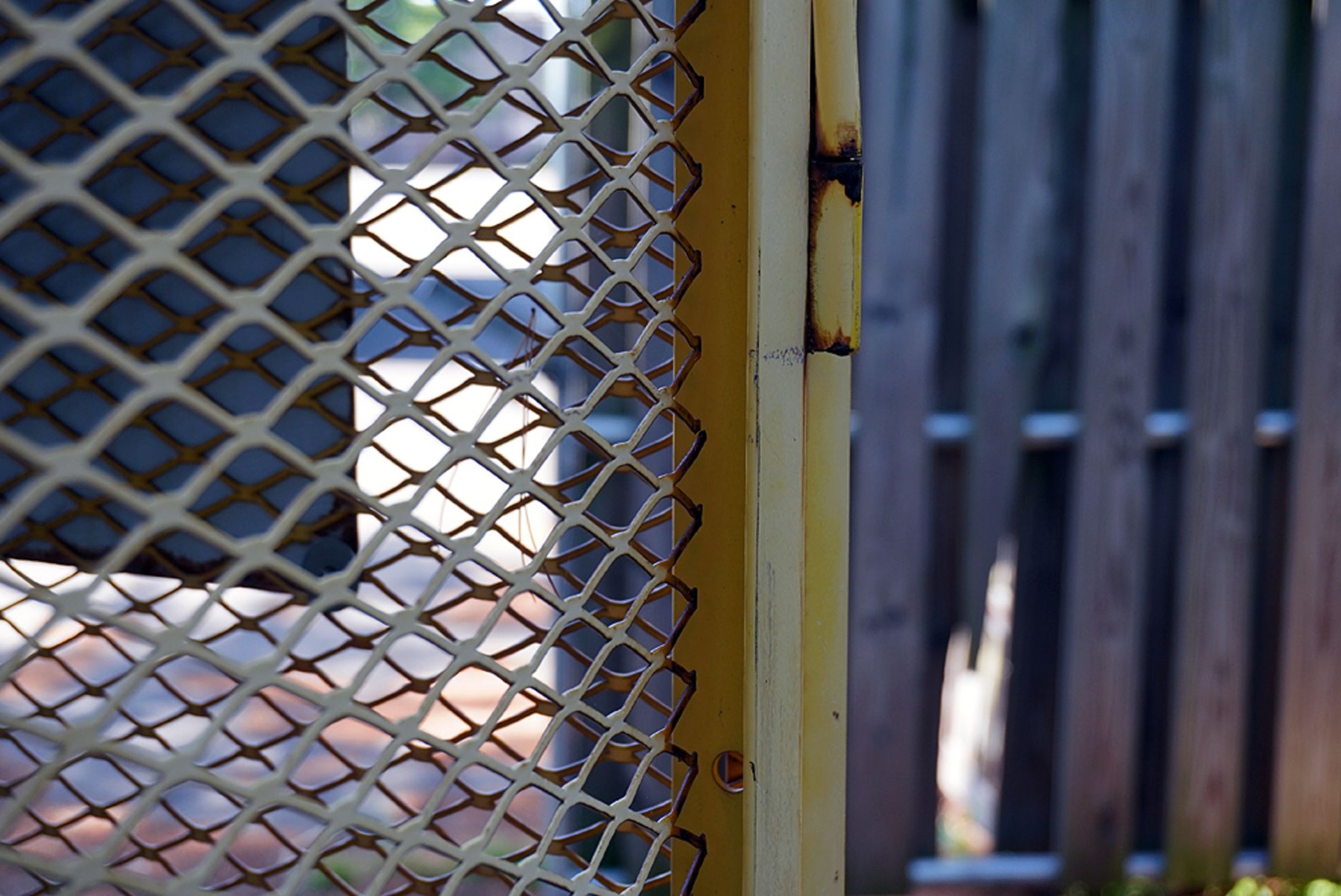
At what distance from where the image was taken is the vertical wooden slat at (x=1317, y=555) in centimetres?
263

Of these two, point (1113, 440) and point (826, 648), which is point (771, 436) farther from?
point (1113, 440)

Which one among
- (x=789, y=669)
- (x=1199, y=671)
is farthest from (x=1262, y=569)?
(x=789, y=669)

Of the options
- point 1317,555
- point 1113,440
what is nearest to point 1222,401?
point 1113,440

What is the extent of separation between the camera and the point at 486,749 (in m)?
3.02

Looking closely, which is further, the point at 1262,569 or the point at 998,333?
the point at 1262,569

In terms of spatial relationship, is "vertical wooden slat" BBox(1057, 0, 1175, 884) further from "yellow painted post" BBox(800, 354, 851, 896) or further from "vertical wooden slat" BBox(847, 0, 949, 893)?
"yellow painted post" BBox(800, 354, 851, 896)

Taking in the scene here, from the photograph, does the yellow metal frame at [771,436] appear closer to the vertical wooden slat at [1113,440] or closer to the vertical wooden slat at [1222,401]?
the vertical wooden slat at [1113,440]

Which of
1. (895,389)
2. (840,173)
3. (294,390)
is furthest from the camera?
(895,389)

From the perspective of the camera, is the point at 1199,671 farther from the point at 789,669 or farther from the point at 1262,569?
the point at 789,669

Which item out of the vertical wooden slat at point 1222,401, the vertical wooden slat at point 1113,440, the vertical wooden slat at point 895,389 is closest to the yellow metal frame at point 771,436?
the vertical wooden slat at point 895,389

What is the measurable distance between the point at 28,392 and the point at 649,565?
420mm

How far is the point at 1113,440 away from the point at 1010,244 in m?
0.51

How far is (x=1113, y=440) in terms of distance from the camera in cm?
262

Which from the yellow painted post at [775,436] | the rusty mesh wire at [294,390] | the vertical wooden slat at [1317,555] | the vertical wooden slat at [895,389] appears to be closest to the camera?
the rusty mesh wire at [294,390]
